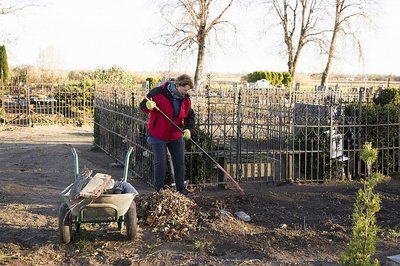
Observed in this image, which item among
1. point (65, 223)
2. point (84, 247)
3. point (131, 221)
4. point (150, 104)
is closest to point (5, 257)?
point (65, 223)

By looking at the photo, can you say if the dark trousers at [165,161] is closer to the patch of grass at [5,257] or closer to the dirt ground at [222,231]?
the dirt ground at [222,231]

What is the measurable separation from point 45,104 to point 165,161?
60.7ft

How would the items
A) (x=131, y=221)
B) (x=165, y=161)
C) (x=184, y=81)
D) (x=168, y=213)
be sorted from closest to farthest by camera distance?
(x=131, y=221) → (x=168, y=213) → (x=184, y=81) → (x=165, y=161)

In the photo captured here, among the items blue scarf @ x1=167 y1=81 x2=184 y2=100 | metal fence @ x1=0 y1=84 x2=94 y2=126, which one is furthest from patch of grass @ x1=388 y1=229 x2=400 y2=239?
metal fence @ x1=0 y1=84 x2=94 y2=126

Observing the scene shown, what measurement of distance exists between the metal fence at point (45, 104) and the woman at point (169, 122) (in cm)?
1680

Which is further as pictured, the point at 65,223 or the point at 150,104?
the point at 150,104

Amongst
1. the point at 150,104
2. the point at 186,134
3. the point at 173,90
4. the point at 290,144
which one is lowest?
the point at 290,144

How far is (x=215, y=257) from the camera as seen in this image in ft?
18.1

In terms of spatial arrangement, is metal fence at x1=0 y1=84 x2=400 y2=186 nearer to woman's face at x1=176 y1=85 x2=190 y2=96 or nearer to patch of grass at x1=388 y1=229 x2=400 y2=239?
woman's face at x1=176 y1=85 x2=190 y2=96

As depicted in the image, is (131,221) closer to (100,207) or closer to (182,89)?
(100,207)

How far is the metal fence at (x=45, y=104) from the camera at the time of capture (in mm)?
23266

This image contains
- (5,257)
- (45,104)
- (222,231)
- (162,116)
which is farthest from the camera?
(45,104)

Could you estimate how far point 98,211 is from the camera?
559 centimetres

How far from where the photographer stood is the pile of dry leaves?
634 centimetres
